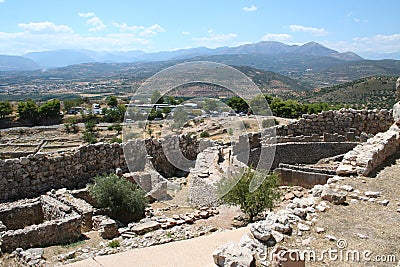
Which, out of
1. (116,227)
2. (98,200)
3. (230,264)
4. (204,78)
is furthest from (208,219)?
(204,78)

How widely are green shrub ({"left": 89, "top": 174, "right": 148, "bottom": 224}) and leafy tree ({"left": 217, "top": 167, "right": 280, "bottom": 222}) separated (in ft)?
7.76

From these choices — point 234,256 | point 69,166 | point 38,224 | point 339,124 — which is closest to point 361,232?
point 234,256

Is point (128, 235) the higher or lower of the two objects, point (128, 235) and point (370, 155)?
the lower

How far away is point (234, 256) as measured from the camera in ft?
16.1

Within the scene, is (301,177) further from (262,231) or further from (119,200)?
(262,231)

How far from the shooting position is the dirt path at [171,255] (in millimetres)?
6336

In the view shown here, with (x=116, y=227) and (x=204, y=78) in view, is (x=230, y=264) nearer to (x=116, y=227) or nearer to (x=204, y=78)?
(x=116, y=227)

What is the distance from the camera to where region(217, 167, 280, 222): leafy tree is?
920 cm

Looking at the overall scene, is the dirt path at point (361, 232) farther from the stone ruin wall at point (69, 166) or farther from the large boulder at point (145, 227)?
the stone ruin wall at point (69, 166)

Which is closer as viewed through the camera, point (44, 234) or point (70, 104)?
point (44, 234)

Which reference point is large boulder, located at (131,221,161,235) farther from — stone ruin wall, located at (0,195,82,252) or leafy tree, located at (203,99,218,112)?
leafy tree, located at (203,99,218,112)

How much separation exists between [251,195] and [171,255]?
3124mm

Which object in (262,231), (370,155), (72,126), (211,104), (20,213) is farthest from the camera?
(72,126)

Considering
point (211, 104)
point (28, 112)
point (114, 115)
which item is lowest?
point (114, 115)
